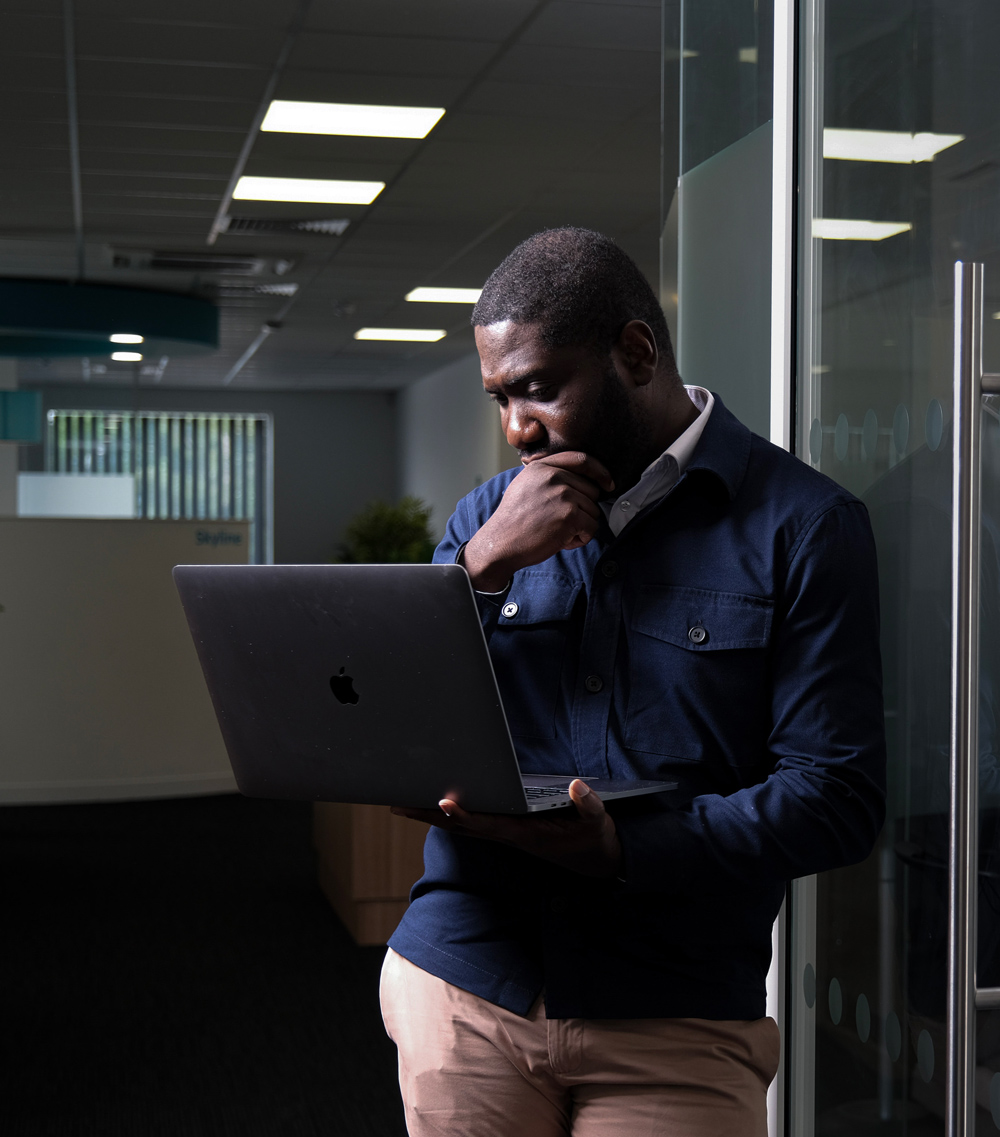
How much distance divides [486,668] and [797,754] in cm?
29

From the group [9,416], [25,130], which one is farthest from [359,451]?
[25,130]

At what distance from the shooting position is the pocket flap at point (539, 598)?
1222mm

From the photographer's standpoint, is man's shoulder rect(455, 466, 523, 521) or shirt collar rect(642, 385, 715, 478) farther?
man's shoulder rect(455, 466, 523, 521)

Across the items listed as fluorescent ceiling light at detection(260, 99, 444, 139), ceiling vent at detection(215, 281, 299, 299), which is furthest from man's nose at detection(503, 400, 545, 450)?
ceiling vent at detection(215, 281, 299, 299)

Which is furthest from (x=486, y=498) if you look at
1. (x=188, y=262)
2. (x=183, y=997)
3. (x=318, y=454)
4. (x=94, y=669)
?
(x=318, y=454)

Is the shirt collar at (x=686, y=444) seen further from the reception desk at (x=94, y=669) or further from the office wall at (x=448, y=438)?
the office wall at (x=448, y=438)

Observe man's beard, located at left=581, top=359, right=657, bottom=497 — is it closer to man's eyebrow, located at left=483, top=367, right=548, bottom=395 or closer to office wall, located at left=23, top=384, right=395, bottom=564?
man's eyebrow, located at left=483, top=367, right=548, bottom=395

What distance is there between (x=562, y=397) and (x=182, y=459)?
51.5ft

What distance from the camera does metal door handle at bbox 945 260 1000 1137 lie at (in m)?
1.00

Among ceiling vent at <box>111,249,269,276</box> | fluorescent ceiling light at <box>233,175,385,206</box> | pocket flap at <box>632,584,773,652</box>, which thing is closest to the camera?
pocket flap at <box>632,584,773,652</box>

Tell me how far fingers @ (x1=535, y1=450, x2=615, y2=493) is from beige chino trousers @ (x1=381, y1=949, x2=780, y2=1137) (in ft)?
1.57

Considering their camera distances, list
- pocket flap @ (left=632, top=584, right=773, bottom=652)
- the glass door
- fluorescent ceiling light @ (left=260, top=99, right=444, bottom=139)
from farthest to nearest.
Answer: fluorescent ceiling light @ (left=260, top=99, right=444, bottom=139) → the glass door → pocket flap @ (left=632, top=584, right=773, bottom=652)

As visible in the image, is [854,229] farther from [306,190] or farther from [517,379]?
[306,190]

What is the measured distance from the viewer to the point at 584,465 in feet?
3.87
